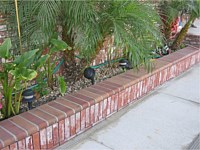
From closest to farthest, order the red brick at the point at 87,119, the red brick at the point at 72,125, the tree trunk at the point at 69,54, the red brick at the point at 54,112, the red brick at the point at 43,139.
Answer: the red brick at the point at 43,139, the red brick at the point at 54,112, the red brick at the point at 72,125, the red brick at the point at 87,119, the tree trunk at the point at 69,54

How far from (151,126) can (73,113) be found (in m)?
0.79

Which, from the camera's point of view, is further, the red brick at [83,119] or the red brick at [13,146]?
the red brick at [83,119]

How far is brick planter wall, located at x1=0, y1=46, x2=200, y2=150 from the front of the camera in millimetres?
1773

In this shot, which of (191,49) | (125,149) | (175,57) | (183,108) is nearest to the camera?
(125,149)

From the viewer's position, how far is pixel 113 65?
3.37 metres

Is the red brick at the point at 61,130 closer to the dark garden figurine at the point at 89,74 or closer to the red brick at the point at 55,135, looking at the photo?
the red brick at the point at 55,135

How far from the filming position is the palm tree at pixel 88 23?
2121mm

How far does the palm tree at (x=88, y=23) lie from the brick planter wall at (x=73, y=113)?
379mm

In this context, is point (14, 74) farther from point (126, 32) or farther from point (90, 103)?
point (126, 32)

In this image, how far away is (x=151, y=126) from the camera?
2350mm

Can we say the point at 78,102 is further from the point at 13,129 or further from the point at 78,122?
the point at 13,129

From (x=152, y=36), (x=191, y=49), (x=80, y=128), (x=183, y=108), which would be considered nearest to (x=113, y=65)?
(x=152, y=36)

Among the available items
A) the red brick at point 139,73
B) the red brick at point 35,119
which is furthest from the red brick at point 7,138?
the red brick at point 139,73

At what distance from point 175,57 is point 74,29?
2.01m
